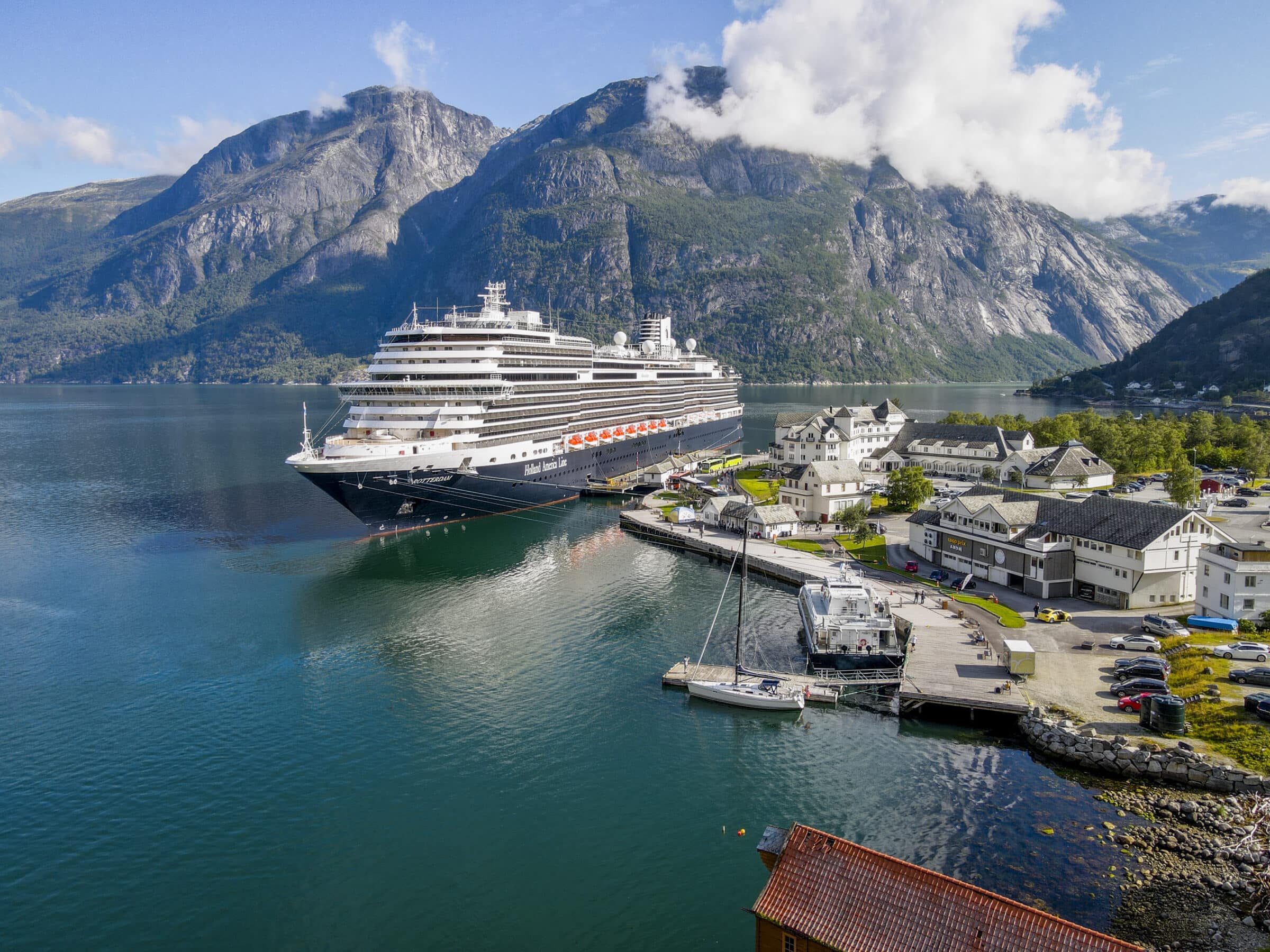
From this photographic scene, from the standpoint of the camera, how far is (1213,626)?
124ft

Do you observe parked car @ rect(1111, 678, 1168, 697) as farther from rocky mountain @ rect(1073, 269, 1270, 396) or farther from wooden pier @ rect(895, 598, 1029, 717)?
rocky mountain @ rect(1073, 269, 1270, 396)

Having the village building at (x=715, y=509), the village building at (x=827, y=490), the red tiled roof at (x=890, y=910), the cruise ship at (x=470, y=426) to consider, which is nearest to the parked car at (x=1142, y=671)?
the red tiled roof at (x=890, y=910)

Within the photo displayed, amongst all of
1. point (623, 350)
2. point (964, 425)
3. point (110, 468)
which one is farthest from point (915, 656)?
point (110, 468)

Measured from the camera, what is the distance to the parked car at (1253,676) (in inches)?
1232

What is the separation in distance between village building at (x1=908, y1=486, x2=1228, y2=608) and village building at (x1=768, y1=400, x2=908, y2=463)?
Result: 30775mm

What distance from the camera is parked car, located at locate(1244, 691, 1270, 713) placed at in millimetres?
29141

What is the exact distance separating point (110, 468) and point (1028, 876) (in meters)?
112

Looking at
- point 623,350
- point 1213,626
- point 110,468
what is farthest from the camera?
point 623,350

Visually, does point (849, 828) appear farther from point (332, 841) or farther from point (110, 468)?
point (110, 468)

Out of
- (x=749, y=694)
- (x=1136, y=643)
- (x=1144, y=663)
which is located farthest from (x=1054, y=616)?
(x=749, y=694)

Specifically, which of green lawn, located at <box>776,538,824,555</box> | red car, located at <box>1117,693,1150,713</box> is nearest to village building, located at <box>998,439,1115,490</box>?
green lawn, located at <box>776,538,824,555</box>

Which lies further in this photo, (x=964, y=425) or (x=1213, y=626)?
(x=964, y=425)

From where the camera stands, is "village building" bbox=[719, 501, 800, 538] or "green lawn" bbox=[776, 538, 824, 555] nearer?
"green lawn" bbox=[776, 538, 824, 555]

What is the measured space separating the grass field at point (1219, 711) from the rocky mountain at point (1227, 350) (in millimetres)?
165320
